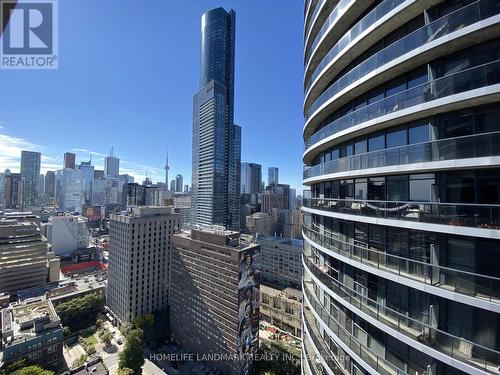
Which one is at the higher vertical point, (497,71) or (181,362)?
(497,71)

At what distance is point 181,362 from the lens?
47.5 m

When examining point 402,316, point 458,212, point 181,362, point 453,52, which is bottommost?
point 181,362

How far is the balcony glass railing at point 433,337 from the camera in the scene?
676cm

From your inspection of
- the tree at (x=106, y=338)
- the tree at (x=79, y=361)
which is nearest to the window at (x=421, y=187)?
the tree at (x=79, y=361)

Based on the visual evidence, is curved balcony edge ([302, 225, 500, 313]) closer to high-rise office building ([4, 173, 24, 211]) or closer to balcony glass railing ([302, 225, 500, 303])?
balcony glass railing ([302, 225, 500, 303])

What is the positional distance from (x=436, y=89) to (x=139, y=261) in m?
64.9

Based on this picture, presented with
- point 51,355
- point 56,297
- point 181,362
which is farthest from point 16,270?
point 181,362

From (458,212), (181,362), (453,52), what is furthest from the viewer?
(181,362)

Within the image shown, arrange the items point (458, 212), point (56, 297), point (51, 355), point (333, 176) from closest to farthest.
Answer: point (458, 212) → point (333, 176) → point (51, 355) → point (56, 297)

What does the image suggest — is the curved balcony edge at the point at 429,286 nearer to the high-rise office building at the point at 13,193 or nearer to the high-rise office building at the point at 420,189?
the high-rise office building at the point at 420,189

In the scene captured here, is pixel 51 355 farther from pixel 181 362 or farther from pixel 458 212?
pixel 458 212

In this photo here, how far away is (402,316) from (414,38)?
10.5 meters

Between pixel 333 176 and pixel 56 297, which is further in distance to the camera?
pixel 56 297

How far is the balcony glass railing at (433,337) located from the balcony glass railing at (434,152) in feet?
18.4
